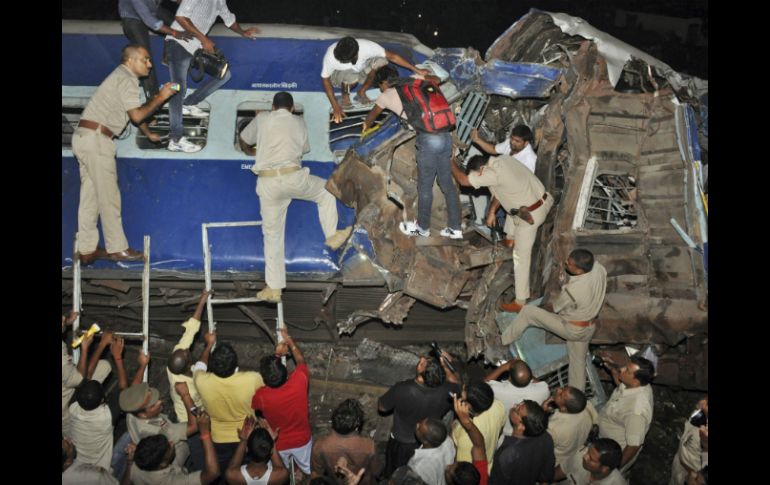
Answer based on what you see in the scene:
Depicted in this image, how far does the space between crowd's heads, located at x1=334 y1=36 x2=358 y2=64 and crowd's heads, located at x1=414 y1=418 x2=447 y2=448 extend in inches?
154

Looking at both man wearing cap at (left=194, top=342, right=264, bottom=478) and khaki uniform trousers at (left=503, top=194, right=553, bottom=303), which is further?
khaki uniform trousers at (left=503, top=194, right=553, bottom=303)

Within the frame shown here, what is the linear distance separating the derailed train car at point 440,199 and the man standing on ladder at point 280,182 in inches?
7.0

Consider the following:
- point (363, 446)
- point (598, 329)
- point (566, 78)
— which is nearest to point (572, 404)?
point (598, 329)

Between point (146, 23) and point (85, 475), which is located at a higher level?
point (146, 23)

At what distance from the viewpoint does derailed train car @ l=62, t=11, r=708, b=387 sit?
6.73m

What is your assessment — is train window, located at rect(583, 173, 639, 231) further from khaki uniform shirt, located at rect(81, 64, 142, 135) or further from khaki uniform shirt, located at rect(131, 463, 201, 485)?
khaki uniform shirt, located at rect(81, 64, 142, 135)

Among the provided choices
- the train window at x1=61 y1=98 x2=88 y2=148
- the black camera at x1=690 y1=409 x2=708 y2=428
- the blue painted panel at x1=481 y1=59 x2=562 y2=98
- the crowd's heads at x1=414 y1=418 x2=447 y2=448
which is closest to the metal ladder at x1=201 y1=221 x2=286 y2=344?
the train window at x1=61 y1=98 x2=88 y2=148

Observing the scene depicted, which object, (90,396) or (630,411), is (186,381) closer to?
(90,396)

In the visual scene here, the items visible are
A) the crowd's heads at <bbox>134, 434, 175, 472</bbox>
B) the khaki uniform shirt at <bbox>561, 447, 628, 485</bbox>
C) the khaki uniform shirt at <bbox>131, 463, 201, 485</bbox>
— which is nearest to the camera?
the crowd's heads at <bbox>134, 434, 175, 472</bbox>

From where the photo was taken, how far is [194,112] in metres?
7.78

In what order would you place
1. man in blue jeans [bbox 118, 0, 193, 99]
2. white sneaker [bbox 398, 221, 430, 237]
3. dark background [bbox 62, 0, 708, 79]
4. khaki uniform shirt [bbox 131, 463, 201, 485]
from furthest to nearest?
1. dark background [bbox 62, 0, 708, 79]
2. man in blue jeans [bbox 118, 0, 193, 99]
3. white sneaker [bbox 398, 221, 430, 237]
4. khaki uniform shirt [bbox 131, 463, 201, 485]

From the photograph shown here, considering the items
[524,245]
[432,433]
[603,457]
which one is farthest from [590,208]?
[432,433]

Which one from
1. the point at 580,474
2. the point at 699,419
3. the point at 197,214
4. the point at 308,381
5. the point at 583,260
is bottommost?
the point at 308,381

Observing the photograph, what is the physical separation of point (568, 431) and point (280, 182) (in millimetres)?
3585
